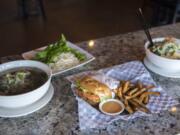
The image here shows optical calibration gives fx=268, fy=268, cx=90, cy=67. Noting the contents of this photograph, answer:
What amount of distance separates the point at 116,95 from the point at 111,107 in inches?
2.4

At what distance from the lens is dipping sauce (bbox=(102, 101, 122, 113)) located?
2.81ft

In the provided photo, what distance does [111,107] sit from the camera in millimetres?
873

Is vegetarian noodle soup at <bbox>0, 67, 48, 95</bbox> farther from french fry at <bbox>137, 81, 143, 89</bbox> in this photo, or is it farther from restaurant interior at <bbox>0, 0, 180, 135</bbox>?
french fry at <bbox>137, 81, 143, 89</bbox>

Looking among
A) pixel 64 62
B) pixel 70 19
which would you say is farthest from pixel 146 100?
pixel 70 19

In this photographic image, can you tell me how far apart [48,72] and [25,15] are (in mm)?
3205

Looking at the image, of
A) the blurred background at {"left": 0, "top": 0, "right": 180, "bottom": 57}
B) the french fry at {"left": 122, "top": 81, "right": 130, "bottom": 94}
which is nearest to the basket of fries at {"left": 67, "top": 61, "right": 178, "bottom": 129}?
the french fry at {"left": 122, "top": 81, "right": 130, "bottom": 94}

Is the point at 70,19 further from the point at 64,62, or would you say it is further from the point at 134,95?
the point at 134,95

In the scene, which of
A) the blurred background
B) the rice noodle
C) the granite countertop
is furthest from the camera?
the blurred background

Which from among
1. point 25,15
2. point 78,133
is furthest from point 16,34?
point 78,133

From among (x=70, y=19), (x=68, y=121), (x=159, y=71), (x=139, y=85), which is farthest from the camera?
(x=70, y=19)

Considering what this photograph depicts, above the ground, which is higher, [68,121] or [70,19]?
[68,121]

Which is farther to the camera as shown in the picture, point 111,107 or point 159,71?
point 159,71

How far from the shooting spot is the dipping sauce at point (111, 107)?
86 cm

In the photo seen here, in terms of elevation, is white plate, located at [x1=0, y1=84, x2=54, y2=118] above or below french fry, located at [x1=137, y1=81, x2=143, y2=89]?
above
